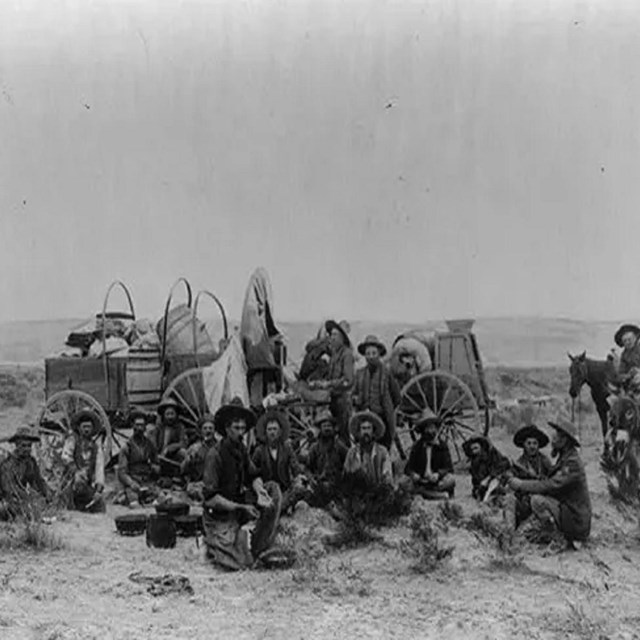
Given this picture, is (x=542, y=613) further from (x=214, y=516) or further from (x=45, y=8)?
(x=45, y=8)

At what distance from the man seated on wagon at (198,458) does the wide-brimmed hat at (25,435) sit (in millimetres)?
1069

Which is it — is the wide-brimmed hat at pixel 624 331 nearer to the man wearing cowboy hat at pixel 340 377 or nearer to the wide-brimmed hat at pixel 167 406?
the man wearing cowboy hat at pixel 340 377

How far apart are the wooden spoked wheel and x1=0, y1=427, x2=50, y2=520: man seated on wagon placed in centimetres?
102

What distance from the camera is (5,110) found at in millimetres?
7199

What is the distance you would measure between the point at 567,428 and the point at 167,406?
9.16 feet

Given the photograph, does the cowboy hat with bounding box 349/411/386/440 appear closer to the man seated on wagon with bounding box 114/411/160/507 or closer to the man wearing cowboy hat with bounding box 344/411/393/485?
the man wearing cowboy hat with bounding box 344/411/393/485

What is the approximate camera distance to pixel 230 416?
665 centimetres

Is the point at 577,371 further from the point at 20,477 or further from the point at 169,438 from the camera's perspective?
the point at 20,477

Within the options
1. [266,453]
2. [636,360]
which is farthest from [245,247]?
[636,360]

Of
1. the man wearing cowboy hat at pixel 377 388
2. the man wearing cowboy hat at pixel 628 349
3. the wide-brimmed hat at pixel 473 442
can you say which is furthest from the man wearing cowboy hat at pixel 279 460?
the man wearing cowboy hat at pixel 628 349

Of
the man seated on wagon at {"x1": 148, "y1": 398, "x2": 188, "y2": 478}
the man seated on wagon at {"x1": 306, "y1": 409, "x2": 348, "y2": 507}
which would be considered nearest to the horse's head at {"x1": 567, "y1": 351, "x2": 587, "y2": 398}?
the man seated on wagon at {"x1": 306, "y1": 409, "x2": 348, "y2": 507}

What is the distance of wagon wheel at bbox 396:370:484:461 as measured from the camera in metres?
6.86

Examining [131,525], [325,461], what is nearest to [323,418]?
[325,461]

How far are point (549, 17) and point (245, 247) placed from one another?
8.79ft
